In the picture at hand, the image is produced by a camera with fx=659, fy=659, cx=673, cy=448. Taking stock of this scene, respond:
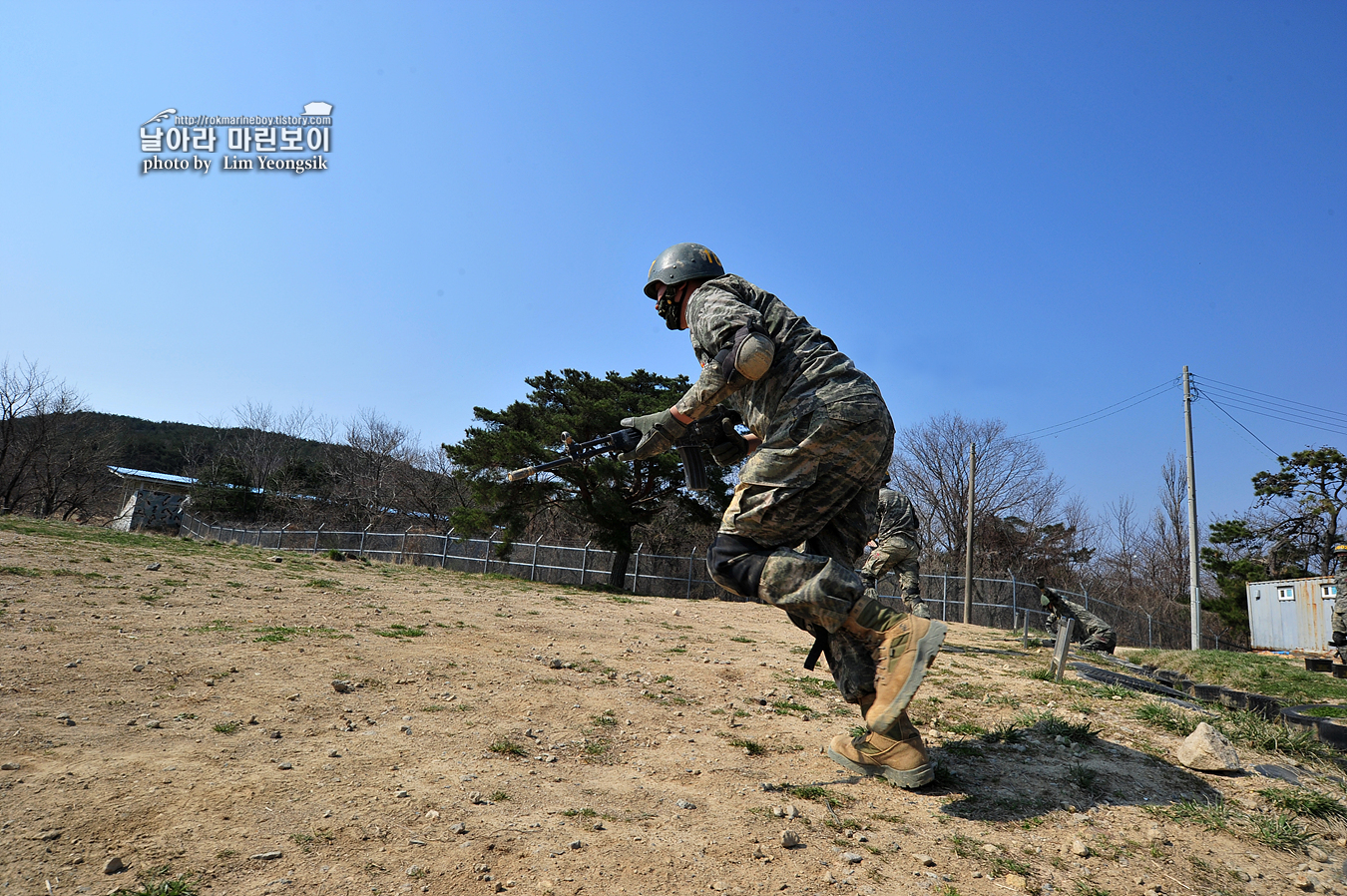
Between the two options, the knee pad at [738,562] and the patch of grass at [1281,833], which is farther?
the knee pad at [738,562]

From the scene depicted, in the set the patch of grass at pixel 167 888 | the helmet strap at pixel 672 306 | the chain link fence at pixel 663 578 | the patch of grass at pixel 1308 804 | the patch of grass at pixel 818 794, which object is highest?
the helmet strap at pixel 672 306

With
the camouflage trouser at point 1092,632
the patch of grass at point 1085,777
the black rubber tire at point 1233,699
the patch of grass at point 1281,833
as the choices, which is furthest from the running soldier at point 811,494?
the camouflage trouser at point 1092,632

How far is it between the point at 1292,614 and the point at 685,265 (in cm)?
2064

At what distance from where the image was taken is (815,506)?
8.96 ft

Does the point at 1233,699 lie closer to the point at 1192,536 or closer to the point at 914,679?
the point at 914,679

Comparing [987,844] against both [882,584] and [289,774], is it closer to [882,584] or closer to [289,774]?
[289,774]

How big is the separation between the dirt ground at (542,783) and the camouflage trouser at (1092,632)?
590 cm

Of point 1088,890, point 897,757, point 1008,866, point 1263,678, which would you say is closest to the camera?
point 1088,890

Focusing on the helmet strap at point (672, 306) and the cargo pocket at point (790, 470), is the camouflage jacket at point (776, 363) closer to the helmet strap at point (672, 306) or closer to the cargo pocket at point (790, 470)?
the cargo pocket at point (790, 470)

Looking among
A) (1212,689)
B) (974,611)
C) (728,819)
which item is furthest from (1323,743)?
(974,611)

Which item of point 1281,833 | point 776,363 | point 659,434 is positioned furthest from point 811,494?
point 1281,833

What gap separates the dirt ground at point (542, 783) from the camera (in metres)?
1.87

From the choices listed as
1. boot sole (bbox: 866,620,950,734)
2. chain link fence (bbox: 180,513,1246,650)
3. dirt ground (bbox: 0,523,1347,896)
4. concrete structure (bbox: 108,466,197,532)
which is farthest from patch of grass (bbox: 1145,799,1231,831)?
concrete structure (bbox: 108,466,197,532)

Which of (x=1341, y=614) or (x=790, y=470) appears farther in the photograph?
(x=1341, y=614)
